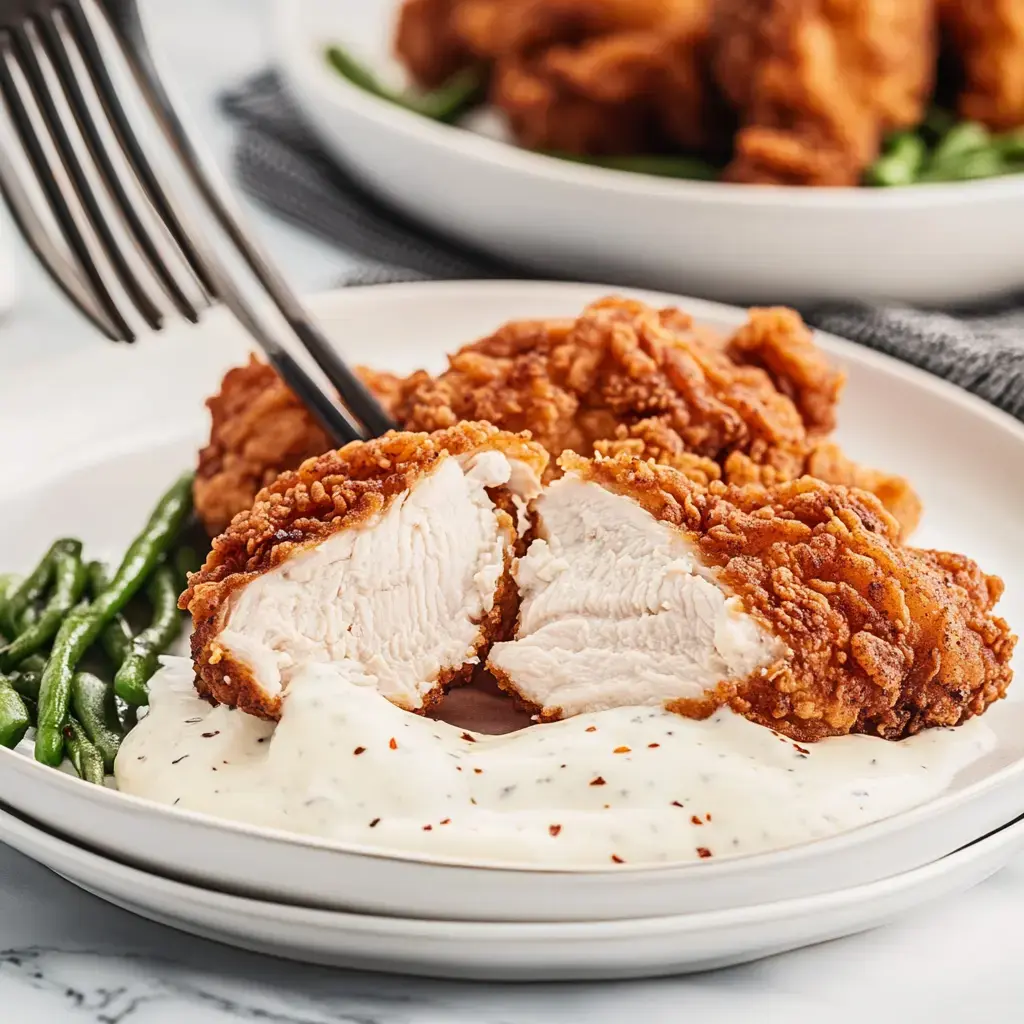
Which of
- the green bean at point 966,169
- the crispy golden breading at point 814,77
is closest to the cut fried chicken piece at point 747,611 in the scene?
the crispy golden breading at point 814,77

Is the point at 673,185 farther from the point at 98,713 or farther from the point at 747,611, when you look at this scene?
the point at 98,713

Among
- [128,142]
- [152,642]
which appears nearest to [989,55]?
[128,142]

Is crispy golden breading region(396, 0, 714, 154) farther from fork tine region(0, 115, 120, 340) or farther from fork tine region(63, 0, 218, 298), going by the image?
fork tine region(0, 115, 120, 340)

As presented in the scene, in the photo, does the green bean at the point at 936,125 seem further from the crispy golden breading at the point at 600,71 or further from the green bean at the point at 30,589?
the green bean at the point at 30,589

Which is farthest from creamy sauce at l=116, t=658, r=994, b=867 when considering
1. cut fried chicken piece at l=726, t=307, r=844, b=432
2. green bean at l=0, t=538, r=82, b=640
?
cut fried chicken piece at l=726, t=307, r=844, b=432

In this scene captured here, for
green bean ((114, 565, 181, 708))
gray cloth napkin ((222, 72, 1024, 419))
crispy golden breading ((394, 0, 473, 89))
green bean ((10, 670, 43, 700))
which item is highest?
crispy golden breading ((394, 0, 473, 89))

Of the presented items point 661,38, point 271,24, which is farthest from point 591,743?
point 271,24

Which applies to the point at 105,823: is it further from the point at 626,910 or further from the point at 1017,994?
the point at 1017,994
